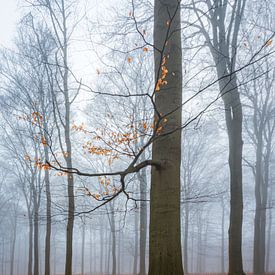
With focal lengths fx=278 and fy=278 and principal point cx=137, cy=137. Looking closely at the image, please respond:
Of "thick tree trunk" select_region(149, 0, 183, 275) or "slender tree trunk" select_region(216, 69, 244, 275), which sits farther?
"slender tree trunk" select_region(216, 69, 244, 275)

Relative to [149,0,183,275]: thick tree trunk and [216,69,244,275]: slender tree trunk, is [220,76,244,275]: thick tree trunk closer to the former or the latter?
[216,69,244,275]: slender tree trunk

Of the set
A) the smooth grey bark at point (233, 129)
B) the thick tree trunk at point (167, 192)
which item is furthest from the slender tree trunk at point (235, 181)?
the thick tree trunk at point (167, 192)

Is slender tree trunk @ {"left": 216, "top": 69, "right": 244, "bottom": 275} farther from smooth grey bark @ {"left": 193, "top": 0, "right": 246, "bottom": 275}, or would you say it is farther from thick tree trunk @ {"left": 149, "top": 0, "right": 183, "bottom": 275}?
thick tree trunk @ {"left": 149, "top": 0, "right": 183, "bottom": 275}

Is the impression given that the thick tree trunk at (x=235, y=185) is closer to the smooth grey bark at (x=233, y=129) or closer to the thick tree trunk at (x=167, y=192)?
the smooth grey bark at (x=233, y=129)

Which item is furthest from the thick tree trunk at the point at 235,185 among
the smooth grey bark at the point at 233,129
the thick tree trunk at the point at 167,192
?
the thick tree trunk at the point at 167,192

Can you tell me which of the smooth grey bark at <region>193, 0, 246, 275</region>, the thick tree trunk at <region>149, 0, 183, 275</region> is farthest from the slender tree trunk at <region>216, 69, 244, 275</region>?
the thick tree trunk at <region>149, 0, 183, 275</region>

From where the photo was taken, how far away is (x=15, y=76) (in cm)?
1054

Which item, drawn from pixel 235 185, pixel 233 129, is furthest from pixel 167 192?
pixel 233 129

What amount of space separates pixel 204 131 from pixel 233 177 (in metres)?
8.79

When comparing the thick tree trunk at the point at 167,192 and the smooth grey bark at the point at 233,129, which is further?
the smooth grey bark at the point at 233,129

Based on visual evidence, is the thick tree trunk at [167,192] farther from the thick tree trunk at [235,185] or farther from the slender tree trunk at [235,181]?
the thick tree trunk at [235,185]

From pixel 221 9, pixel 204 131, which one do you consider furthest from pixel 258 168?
pixel 221 9

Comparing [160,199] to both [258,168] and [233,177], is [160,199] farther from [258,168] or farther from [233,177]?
[258,168]

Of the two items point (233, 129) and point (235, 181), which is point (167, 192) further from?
point (233, 129)
